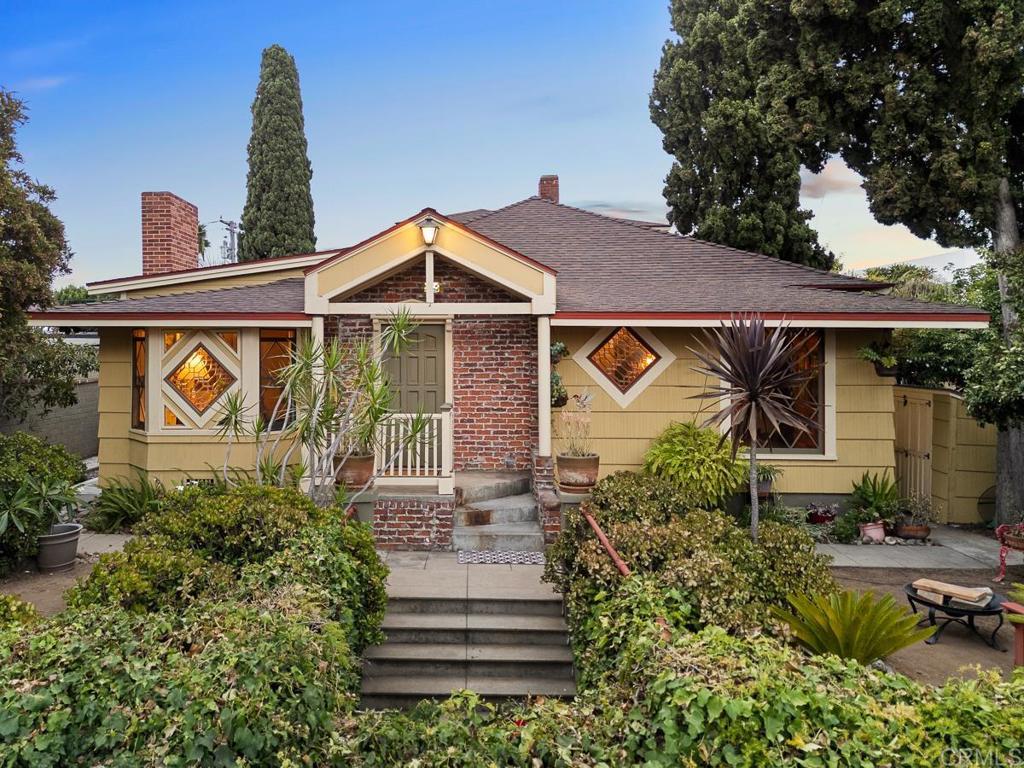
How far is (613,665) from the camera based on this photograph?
372cm

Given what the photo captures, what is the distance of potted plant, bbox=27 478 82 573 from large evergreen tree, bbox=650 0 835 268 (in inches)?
531

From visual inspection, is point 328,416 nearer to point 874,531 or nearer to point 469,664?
point 469,664

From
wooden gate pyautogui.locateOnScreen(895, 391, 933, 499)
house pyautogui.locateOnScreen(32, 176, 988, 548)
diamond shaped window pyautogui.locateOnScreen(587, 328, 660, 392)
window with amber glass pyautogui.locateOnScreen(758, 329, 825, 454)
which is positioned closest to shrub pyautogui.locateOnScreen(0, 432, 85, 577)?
house pyautogui.locateOnScreen(32, 176, 988, 548)

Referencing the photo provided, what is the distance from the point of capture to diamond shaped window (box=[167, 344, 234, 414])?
9227mm

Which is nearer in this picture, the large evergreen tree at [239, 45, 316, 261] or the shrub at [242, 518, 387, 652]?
the shrub at [242, 518, 387, 652]

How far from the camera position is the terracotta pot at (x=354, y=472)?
7562 millimetres

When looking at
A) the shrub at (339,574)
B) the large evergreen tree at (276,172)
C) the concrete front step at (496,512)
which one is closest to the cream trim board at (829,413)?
the concrete front step at (496,512)

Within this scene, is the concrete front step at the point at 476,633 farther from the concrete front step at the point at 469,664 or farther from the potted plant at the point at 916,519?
the potted plant at the point at 916,519

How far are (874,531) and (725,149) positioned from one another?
9.67m

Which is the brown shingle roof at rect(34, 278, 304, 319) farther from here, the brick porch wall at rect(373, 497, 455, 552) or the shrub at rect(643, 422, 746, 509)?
the shrub at rect(643, 422, 746, 509)

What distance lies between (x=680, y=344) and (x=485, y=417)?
308 centimetres

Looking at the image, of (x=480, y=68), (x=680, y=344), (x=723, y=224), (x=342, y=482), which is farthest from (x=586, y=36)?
(x=342, y=482)

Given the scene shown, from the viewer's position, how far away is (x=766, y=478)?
8727 mm

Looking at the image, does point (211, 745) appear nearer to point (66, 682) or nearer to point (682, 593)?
point (66, 682)
